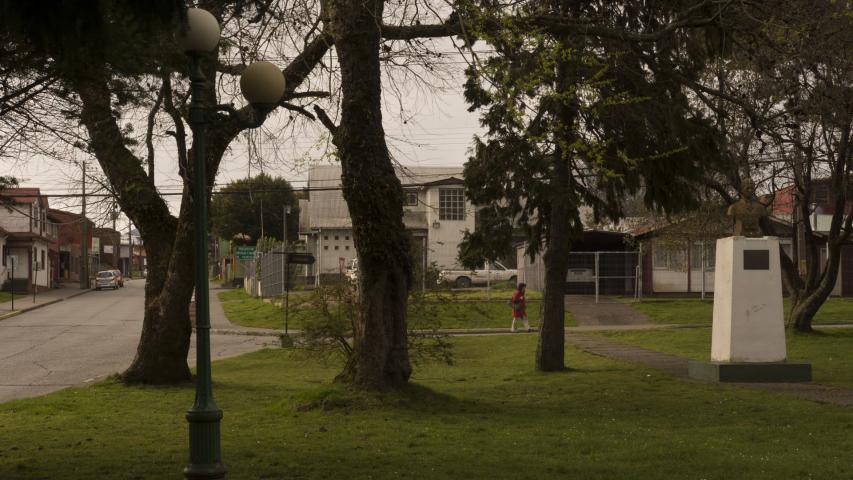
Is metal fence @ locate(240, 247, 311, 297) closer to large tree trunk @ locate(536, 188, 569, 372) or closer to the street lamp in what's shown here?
large tree trunk @ locate(536, 188, 569, 372)

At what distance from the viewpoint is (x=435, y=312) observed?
1582cm

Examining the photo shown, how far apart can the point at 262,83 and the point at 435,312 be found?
7596mm

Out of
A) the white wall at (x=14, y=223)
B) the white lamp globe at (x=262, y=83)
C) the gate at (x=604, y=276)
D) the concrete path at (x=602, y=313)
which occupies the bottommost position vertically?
the concrete path at (x=602, y=313)

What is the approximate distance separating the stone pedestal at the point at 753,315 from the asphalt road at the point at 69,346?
11444mm

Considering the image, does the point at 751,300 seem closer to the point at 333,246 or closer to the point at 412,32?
the point at 412,32

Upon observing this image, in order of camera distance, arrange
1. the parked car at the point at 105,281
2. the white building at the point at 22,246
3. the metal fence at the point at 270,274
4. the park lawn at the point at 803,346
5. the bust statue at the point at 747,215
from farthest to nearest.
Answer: the parked car at the point at 105,281
the white building at the point at 22,246
the metal fence at the point at 270,274
the park lawn at the point at 803,346
the bust statue at the point at 747,215

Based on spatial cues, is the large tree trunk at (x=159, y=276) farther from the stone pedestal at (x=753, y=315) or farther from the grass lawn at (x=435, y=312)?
the stone pedestal at (x=753, y=315)

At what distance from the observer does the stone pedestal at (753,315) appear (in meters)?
16.6

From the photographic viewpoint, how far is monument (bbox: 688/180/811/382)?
1659 centimetres

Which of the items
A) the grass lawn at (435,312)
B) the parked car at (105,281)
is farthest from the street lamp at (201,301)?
the parked car at (105,281)

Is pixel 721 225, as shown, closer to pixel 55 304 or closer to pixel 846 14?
pixel 846 14

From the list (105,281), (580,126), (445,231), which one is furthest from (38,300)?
(580,126)

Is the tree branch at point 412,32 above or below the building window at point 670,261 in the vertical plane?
above

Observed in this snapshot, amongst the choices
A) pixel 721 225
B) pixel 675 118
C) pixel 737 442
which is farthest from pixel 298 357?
pixel 721 225
